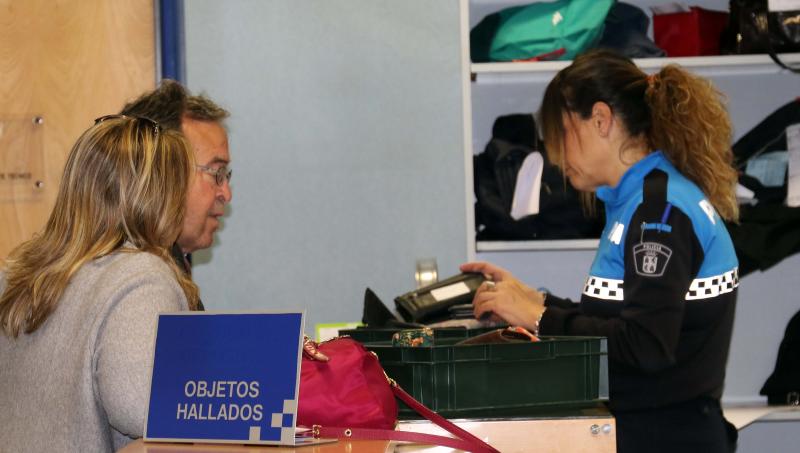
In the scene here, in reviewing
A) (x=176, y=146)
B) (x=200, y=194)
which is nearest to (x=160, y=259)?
(x=176, y=146)

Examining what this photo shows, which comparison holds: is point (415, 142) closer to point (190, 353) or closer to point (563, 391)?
point (563, 391)

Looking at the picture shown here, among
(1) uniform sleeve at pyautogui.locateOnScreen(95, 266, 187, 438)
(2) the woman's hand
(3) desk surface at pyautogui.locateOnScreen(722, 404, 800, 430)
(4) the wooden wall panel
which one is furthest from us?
(4) the wooden wall panel

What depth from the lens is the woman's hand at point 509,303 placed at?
2.21 metres

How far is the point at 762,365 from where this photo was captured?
3340 millimetres

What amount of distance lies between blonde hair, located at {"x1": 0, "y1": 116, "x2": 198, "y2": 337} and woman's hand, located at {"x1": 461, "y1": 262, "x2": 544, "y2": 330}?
2.74ft

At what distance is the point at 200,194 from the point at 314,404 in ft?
3.09

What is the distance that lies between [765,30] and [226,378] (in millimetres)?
2345

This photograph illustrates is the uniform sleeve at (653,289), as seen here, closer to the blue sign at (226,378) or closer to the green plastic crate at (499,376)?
the green plastic crate at (499,376)

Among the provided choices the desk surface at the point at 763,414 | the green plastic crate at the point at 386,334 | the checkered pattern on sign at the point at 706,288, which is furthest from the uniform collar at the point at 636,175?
the desk surface at the point at 763,414

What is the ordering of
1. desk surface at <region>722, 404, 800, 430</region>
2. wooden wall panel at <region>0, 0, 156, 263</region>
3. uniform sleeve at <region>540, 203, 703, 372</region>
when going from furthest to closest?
1. wooden wall panel at <region>0, 0, 156, 263</region>
2. desk surface at <region>722, 404, 800, 430</region>
3. uniform sleeve at <region>540, 203, 703, 372</region>

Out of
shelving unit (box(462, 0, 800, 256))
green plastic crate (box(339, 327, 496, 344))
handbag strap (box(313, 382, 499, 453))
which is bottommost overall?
handbag strap (box(313, 382, 499, 453))

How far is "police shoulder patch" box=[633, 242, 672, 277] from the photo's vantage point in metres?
1.91

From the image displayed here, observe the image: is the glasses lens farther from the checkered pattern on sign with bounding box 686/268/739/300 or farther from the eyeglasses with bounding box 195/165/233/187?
the checkered pattern on sign with bounding box 686/268/739/300

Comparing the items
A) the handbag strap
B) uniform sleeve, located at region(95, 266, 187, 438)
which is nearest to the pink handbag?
the handbag strap
